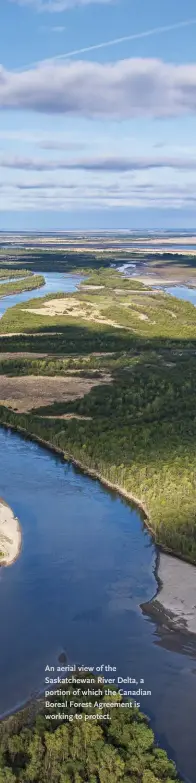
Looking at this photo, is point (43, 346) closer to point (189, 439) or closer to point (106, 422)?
point (106, 422)

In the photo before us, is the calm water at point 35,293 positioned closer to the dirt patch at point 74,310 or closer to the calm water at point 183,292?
the dirt patch at point 74,310

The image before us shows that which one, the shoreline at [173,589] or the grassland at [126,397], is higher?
the grassland at [126,397]

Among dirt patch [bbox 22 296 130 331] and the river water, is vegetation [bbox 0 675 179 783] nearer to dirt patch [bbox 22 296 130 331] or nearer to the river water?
the river water

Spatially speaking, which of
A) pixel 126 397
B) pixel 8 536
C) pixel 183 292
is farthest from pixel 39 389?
pixel 183 292

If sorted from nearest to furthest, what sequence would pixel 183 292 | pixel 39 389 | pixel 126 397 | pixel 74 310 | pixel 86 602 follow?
pixel 86 602
pixel 126 397
pixel 39 389
pixel 74 310
pixel 183 292

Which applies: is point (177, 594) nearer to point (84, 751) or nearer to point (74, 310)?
point (84, 751)

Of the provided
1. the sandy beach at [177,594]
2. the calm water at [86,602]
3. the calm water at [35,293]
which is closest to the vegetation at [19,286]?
the calm water at [35,293]
